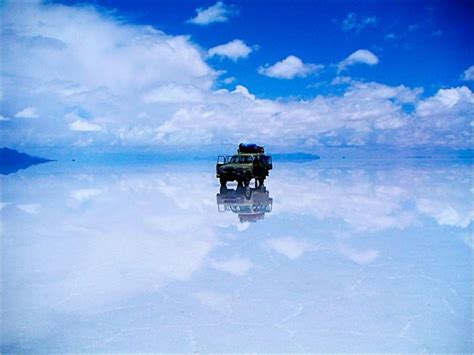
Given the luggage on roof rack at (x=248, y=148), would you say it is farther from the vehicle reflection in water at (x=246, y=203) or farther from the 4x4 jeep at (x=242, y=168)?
the vehicle reflection in water at (x=246, y=203)

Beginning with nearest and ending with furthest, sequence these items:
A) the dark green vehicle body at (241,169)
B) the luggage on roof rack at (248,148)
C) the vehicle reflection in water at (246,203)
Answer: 1. the vehicle reflection in water at (246,203)
2. the dark green vehicle body at (241,169)
3. the luggage on roof rack at (248,148)

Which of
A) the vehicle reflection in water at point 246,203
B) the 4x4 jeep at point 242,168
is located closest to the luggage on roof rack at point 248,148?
the 4x4 jeep at point 242,168

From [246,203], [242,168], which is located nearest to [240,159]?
[242,168]

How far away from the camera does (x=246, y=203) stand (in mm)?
17578

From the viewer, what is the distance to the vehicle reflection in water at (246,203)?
588 inches

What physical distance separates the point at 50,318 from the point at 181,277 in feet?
8.27

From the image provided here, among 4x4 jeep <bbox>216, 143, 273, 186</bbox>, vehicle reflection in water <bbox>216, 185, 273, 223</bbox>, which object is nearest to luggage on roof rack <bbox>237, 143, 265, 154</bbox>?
4x4 jeep <bbox>216, 143, 273, 186</bbox>

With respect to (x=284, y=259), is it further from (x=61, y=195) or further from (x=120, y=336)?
(x=61, y=195)

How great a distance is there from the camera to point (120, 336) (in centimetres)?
628

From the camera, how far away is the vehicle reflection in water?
49.0 feet

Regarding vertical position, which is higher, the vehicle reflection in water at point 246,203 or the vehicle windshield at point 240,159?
the vehicle windshield at point 240,159

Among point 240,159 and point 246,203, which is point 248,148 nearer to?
point 240,159

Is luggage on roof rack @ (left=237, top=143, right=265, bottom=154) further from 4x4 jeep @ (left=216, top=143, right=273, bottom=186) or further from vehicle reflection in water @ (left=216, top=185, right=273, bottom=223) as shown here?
vehicle reflection in water @ (left=216, top=185, right=273, bottom=223)

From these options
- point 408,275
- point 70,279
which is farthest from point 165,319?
point 408,275
